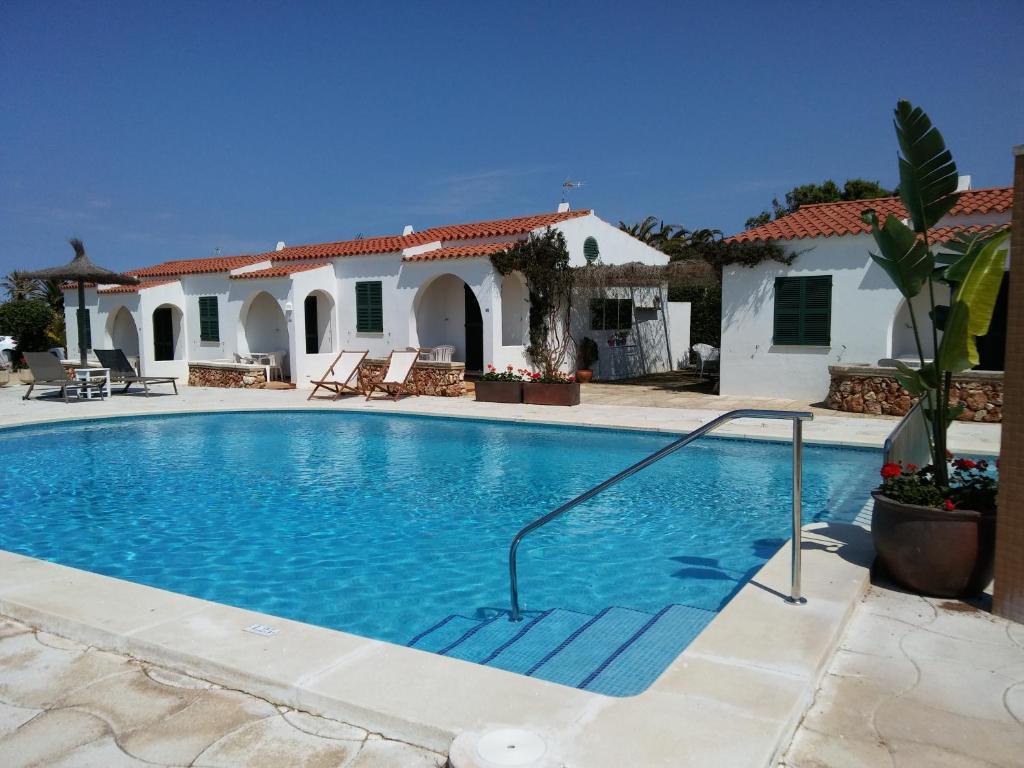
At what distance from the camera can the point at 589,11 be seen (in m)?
15.9

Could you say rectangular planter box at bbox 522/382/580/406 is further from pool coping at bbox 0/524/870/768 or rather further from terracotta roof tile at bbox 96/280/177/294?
terracotta roof tile at bbox 96/280/177/294

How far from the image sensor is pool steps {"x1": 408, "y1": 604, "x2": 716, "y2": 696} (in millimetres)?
3820

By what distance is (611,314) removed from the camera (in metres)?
20.2

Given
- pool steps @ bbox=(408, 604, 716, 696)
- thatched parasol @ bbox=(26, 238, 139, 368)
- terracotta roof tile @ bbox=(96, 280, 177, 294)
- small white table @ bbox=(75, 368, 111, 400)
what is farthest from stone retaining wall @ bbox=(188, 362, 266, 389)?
pool steps @ bbox=(408, 604, 716, 696)

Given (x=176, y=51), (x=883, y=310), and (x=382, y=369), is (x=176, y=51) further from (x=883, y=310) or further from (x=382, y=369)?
(x=883, y=310)

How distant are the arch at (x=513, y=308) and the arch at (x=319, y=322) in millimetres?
5176

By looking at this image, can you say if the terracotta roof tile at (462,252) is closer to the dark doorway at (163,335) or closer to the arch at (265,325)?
the arch at (265,325)

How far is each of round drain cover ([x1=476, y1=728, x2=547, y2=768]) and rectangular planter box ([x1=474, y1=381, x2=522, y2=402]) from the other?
12.7 meters

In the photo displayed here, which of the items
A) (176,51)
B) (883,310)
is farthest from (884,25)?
(176,51)

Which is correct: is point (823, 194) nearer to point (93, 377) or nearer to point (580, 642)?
point (93, 377)

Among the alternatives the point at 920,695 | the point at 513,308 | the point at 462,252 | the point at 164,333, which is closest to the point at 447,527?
the point at 920,695

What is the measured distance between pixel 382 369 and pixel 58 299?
943 inches

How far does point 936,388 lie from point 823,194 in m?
38.4

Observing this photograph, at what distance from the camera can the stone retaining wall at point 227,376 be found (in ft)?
64.9
